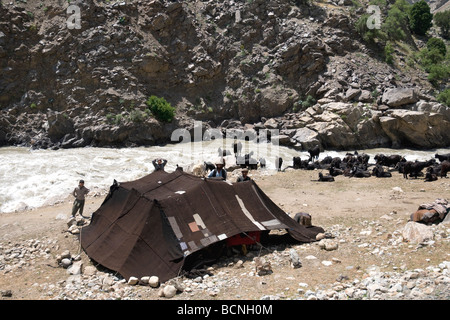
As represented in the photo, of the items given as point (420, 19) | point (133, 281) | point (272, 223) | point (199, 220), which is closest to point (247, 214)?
point (272, 223)

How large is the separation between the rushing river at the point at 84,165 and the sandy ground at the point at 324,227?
171 centimetres

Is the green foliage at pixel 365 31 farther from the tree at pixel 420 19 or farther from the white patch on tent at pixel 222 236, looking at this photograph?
the white patch on tent at pixel 222 236

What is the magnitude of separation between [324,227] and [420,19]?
45220 millimetres

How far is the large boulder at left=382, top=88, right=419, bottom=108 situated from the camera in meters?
26.9

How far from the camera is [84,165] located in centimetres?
1902

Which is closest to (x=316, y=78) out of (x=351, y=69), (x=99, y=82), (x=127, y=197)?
(x=351, y=69)

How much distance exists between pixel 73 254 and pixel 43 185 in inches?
332

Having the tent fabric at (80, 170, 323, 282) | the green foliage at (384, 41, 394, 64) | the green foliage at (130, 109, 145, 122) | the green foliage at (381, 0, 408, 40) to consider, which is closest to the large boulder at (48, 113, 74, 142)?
the green foliage at (130, 109, 145, 122)

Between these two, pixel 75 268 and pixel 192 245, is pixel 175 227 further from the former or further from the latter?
pixel 75 268

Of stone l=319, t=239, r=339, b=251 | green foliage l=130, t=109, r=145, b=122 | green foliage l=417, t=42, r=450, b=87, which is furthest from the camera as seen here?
green foliage l=417, t=42, r=450, b=87

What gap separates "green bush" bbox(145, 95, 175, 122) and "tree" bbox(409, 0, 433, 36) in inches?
1358

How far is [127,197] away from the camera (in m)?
8.47

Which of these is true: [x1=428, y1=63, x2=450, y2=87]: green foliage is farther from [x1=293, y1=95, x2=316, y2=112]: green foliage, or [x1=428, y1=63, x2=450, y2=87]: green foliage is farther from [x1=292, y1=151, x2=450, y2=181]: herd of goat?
[x1=292, y1=151, x2=450, y2=181]: herd of goat

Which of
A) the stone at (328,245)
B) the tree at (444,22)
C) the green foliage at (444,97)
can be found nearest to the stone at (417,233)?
the stone at (328,245)
